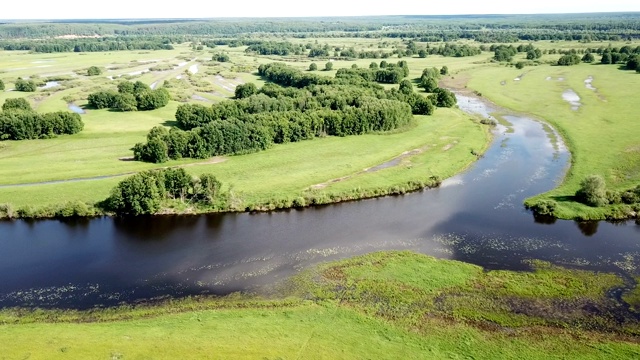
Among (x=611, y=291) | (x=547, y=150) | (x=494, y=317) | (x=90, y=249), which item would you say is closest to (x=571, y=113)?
(x=547, y=150)

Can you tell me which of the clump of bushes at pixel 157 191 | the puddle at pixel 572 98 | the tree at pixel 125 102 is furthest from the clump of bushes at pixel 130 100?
the puddle at pixel 572 98

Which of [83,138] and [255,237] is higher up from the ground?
[83,138]

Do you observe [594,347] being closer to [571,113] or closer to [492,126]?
[492,126]

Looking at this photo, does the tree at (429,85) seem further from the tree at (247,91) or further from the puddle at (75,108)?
the puddle at (75,108)

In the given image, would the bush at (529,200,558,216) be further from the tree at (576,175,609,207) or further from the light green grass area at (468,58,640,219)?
the tree at (576,175,609,207)

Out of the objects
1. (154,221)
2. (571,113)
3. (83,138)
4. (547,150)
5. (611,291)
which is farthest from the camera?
(571,113)

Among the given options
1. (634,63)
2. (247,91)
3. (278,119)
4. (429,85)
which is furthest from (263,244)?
(634,63)

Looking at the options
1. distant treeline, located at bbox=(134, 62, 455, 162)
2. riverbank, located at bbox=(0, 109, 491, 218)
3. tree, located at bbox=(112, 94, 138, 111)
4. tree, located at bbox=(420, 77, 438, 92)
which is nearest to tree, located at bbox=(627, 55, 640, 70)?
tree, located at bbox=(420, 77, 438, 92)
